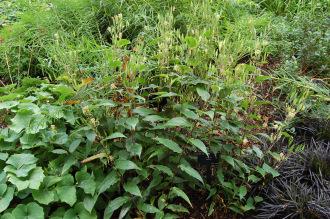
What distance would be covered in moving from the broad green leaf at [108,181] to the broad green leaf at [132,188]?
0.22 feet

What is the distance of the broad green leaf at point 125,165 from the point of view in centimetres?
227

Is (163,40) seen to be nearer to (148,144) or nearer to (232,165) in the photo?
(148,144)

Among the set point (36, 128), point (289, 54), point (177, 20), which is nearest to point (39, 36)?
point (177, 20)

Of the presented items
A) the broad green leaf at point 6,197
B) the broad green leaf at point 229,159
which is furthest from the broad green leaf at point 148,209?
the broad green leaf at point 6,197

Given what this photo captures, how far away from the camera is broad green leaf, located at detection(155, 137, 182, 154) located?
7.50ft

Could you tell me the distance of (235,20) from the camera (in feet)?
14.2

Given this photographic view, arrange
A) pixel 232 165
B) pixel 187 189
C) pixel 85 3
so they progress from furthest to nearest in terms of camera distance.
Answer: pixel 85 3, pixel 187 189, pixel 232 165

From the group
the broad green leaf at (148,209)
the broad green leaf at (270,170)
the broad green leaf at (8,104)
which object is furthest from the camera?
the broad green leaf at (8,104)

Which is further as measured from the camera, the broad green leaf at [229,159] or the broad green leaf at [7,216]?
the broad green leaf at [229,159]

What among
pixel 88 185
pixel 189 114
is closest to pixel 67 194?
pixel 88 185

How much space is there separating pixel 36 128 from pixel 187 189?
957 millimetres

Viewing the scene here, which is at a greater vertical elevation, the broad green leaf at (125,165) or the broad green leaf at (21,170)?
the broad green leaf at (125,165)

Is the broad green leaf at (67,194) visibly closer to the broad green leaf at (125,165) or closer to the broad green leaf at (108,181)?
the broad green leaf at (108,181)

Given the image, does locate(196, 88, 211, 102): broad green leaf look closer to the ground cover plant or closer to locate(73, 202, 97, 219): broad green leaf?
the ground cover plant
